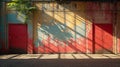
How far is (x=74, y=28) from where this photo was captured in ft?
83.2

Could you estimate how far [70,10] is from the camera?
2534 cm

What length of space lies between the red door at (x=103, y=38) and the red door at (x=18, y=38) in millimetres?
5400

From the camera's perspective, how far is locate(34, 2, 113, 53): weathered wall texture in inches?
997

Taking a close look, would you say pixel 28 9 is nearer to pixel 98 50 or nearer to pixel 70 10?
pixel 70 10

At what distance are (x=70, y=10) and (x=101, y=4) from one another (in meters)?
2.40

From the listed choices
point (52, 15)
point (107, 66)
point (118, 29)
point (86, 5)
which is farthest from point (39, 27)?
point (107, 66)

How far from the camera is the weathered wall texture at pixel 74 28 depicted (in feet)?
83.0

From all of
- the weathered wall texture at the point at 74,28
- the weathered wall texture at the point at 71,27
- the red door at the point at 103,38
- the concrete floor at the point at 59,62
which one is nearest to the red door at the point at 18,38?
the weathered wall texture at the point at 71,27

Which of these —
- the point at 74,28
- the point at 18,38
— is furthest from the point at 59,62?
the point at 18,38

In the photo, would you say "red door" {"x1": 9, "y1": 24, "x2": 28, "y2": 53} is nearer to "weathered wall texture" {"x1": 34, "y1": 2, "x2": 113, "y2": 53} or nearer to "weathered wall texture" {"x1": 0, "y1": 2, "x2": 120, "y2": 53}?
"weathered wall texture" {"x1": 0, "y1": 2, "x2": 120, "y2": 53}

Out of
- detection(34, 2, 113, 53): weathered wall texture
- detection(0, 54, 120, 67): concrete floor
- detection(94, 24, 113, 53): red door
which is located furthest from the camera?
detection(94, 24, 113, 53): red door

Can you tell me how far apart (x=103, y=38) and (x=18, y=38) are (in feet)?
21.2

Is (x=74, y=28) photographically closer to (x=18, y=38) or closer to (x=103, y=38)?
(x=103, y=38)

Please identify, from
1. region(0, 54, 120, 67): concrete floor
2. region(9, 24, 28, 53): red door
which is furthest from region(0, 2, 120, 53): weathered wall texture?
region(0, 54, 120, 67): concrete floor
